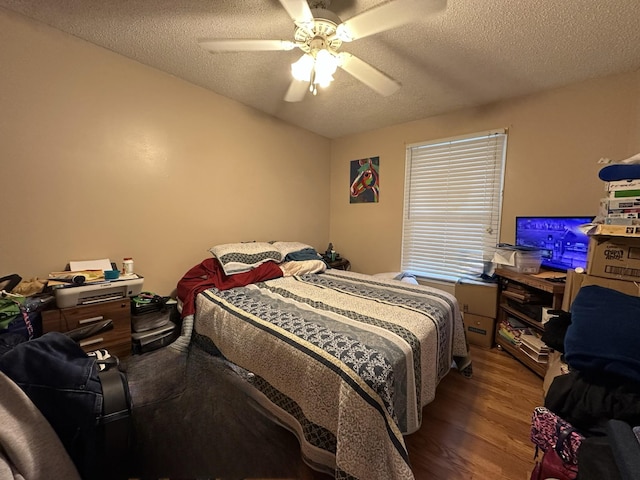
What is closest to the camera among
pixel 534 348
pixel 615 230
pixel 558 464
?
pixel 558 464

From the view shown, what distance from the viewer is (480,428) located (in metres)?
1.52

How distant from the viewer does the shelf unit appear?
75.6 inches

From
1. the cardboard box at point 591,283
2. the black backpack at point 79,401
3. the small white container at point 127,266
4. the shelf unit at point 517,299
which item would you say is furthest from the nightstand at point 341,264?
the black backpack at point 79,401

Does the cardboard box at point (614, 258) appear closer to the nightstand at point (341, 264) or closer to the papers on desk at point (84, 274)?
the nightstand at point (341, 264)

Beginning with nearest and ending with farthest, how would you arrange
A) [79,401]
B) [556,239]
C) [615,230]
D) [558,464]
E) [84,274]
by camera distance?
[79,401] → [558,464] → [615,230] → [84,274] → [556,239]

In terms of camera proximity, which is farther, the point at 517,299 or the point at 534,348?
the point at 517,299

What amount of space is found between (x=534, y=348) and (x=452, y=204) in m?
1.59

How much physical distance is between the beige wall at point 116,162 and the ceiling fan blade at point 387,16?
1746mm

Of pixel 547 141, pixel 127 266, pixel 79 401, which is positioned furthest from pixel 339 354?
pixel 547 141

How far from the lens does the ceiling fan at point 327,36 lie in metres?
1.17

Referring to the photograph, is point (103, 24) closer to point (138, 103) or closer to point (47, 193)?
point (138, 103)

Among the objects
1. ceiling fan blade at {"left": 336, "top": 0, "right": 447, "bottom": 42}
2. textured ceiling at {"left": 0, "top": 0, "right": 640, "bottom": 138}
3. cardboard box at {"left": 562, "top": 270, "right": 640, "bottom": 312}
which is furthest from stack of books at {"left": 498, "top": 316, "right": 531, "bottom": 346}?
ceiling fan blade at {"left": 336, "top": 0, "right": 447, "bottom": 42}

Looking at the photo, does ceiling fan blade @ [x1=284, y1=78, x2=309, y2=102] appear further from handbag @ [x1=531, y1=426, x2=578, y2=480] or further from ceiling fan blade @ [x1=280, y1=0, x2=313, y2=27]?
handbag @ [x1=531, y1=426, x2=578, y2=480]

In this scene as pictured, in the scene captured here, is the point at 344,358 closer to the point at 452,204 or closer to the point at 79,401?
the point at 79,401
